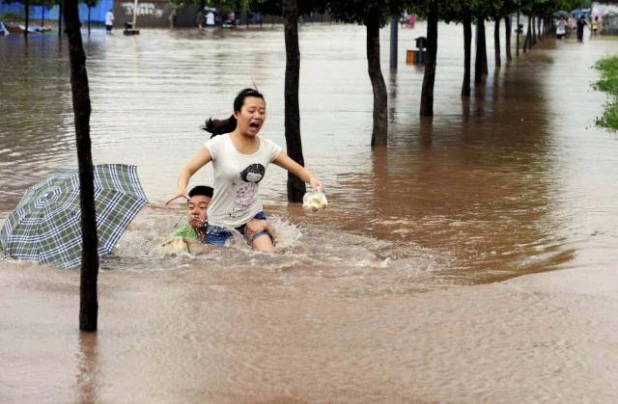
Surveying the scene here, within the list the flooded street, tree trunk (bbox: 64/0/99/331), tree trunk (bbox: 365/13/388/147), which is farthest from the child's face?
tree trunk (bbox: 365/13/388/147)

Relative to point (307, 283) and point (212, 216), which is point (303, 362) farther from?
point (212, 216)

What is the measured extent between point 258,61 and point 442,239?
96.7 feet

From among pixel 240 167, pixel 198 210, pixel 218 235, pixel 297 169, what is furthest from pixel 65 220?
pixel 297 169

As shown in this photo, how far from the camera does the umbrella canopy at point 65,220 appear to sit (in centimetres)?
827

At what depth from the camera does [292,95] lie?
11812 mm

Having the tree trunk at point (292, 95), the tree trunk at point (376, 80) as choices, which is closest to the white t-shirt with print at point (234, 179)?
the tree trunk at point (292, 95)

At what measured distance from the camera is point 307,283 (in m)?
7.96

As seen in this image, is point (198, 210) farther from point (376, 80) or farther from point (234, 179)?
point (376, 80)

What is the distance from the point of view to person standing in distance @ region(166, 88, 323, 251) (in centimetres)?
843

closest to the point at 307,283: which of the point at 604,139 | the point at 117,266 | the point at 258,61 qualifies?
the point at 117,266

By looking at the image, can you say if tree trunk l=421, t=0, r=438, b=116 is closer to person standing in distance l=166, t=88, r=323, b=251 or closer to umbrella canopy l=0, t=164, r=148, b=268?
person standing in distance l=166, t=88, r=323, b=251

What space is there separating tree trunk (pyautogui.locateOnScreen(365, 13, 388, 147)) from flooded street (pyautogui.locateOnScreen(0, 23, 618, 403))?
28 cm

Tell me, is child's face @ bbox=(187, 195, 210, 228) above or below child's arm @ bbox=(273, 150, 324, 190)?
below

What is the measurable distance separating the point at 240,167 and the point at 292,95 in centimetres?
339
